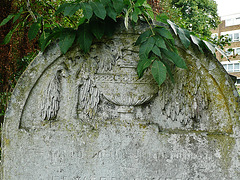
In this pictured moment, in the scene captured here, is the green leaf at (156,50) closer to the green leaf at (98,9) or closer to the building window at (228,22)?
the green leaf at (98,9)

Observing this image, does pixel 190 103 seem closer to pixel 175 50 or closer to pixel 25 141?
pixel 175 50

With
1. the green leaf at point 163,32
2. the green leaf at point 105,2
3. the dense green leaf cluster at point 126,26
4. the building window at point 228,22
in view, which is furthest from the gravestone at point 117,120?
the building window at point 228,22

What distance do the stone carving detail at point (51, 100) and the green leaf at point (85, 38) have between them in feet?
1.45

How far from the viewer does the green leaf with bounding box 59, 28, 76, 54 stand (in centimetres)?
232

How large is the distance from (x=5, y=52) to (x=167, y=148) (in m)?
3.26

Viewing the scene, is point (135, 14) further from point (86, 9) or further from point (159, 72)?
point (159, 72)

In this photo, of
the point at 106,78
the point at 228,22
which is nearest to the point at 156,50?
the point at 106,78

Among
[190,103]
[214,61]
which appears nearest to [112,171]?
[190,103]

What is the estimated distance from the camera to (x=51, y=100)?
248 centimetres

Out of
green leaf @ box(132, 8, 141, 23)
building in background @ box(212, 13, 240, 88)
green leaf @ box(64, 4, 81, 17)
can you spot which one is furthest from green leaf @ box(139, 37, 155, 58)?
building in background @ box(212, 13, 240, 88)

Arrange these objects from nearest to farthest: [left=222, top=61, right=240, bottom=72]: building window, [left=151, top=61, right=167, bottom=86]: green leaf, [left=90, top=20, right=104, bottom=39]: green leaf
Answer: [left=151, top=61, right=167, bottom=86]: green leaf, [left=90, top=20, right=104, bottom=39]: green leaf, [left=222, top=61, right=240, bottom=72]: building window

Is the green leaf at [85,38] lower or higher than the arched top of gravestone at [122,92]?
higher

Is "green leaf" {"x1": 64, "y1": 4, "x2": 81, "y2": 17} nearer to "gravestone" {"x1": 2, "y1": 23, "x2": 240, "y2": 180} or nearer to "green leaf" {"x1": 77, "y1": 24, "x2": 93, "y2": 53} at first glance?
"green leaf" {"x1": 77, "y1": 24, "x2": 93, "y2": 53}

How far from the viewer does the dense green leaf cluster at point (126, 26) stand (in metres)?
2.12
